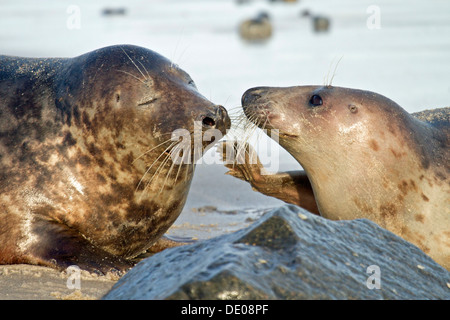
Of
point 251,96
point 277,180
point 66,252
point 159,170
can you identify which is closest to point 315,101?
point 251,96

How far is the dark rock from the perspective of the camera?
2508 millimetres

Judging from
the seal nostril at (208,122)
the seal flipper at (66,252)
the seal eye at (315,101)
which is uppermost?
the seal eye at (315,101)

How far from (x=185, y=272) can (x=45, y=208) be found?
213 centimetres

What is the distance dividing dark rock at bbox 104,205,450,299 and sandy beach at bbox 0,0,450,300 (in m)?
0.88

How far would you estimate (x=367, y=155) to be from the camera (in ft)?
15.9

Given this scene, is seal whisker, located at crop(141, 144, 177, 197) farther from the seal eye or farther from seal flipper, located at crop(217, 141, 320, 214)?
the seal eye

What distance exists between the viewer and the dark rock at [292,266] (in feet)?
8.23

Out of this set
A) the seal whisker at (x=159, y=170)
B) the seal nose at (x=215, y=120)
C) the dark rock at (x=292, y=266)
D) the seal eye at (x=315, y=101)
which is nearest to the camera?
the dark rock at (x=292, y=266)

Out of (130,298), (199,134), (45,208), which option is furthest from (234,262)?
(45,208)

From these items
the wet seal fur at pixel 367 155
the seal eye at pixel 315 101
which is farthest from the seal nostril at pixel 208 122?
the seal eye at pixel 315 101

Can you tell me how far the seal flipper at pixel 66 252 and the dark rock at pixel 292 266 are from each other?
1.09m

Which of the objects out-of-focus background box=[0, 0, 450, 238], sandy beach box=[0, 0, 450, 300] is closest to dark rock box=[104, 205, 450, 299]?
sandy beach box=[0, 0, 450, 300]

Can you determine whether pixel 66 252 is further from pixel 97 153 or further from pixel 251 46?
pixel 251 46

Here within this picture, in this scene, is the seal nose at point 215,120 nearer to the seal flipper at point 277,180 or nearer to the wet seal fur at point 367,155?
the wet seal fur at point 367,155
